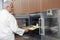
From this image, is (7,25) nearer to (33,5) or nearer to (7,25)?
(7,25)

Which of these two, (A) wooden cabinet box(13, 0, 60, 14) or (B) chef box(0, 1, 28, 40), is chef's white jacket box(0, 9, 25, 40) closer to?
(B) chef box(0, 1, 28, 40)

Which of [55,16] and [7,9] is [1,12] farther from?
[55,16]

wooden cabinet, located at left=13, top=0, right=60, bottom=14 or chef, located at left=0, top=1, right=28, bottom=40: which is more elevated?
wooden cabinet, located at left=13, top=0, right=60, bottom=14

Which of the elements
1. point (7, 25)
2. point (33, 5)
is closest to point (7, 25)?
point (7, 25)

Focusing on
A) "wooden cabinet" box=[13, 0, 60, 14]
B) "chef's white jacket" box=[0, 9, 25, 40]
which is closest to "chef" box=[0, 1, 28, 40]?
"chef's white jacket" box=[0, 9, 25, 40]

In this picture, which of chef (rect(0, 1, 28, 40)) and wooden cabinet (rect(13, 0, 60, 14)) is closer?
wooden cabinet (rect(13, 0, 60, 14))

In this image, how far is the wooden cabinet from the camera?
1881 millimetres

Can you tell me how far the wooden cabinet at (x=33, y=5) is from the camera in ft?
6.17

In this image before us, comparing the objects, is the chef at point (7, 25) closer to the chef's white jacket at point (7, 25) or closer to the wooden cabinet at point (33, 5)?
the chef's white jacket at point (7, 25)

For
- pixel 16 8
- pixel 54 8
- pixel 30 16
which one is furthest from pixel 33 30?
pixel 54 8

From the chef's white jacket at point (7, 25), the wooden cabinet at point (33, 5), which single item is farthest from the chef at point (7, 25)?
the wooden cabinet at point (33, 5)

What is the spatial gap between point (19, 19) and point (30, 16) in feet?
0.67

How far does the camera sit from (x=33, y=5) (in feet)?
7.28

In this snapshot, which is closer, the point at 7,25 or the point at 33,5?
the point at 7,25
